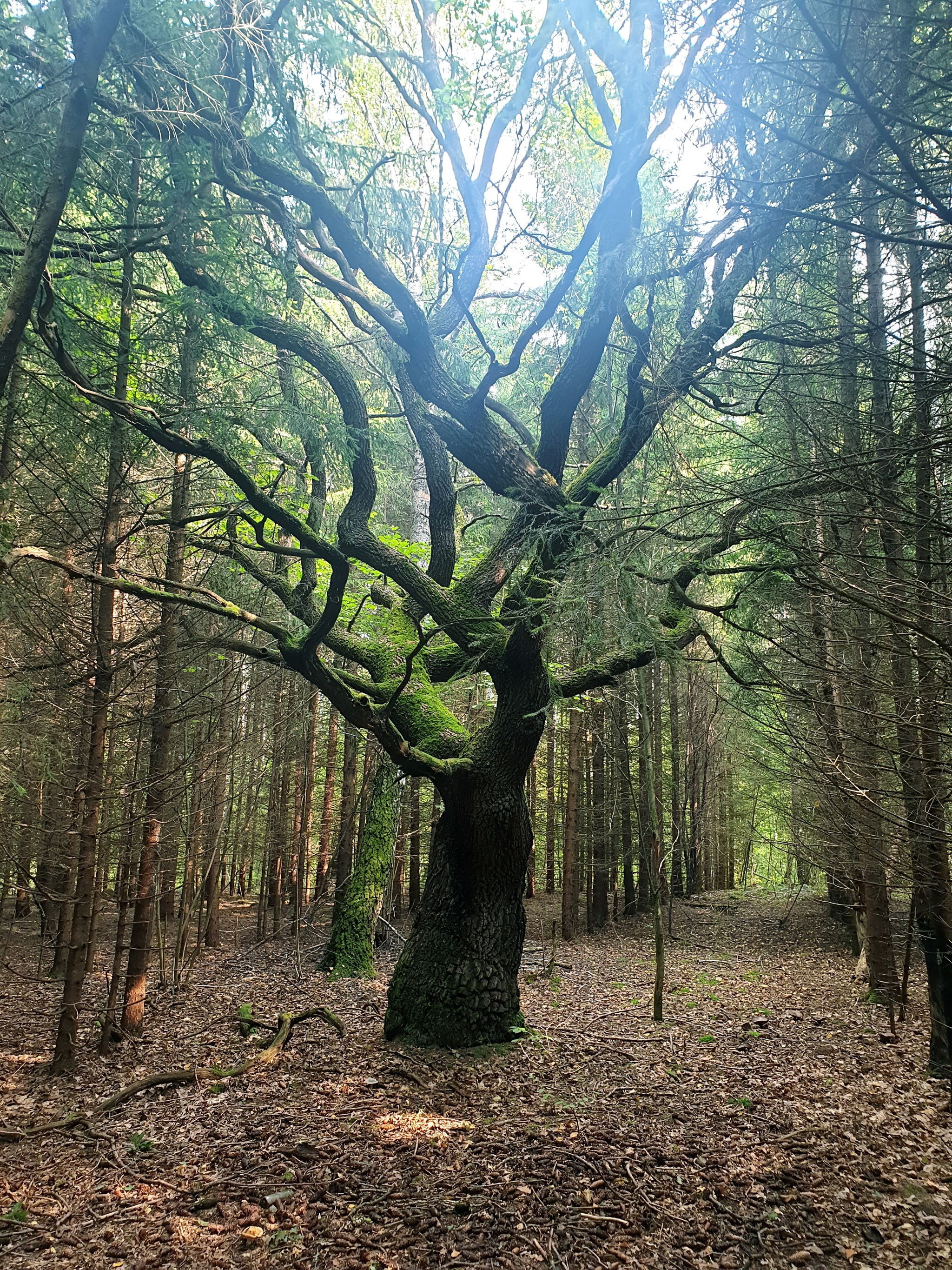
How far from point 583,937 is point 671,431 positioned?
34.6 ft

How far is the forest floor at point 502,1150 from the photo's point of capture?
3447 millimetres

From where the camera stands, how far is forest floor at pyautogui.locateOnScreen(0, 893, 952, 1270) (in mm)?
3447

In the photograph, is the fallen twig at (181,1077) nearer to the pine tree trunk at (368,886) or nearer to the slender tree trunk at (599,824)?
the pine tree trunk at (368,886)

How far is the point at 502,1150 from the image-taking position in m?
Result: 4.33

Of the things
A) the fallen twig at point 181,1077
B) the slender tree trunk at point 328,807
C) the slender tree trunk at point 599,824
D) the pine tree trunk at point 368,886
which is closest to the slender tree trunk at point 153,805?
the fallen twig at point 181,1077

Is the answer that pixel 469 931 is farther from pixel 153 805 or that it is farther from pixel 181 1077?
pixel 153 805

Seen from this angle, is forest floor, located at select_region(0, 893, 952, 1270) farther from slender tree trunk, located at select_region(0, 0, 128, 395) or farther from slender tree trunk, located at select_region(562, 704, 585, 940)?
slender tree trunk, located at select_region(562, 704, 585, 940)

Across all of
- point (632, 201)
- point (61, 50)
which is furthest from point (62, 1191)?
point (632, 201)

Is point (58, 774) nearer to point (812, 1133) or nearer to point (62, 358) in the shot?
point (62, 358)

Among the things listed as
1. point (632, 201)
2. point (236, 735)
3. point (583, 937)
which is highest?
point (632, 201)

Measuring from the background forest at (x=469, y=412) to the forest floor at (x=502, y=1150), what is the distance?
669 millimetres

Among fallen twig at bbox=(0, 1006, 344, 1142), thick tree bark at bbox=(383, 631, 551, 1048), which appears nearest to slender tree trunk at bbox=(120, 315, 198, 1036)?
fallen twig at bbox=(0, 1006, 344, 1142)

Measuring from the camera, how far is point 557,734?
53.8 ft

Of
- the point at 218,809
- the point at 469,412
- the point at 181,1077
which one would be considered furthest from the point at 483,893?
the point at 218,809
